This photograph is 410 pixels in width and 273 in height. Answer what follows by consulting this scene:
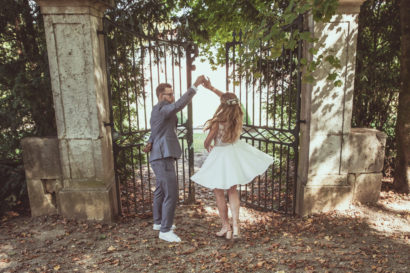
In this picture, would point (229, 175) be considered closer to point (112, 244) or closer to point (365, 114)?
point (112, 244)

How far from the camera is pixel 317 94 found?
4234mm

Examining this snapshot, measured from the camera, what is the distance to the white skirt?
3.74 m

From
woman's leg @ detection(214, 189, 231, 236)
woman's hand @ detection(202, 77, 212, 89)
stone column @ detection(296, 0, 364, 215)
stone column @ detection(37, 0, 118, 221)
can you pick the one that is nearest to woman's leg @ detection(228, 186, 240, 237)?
woman's leg @ detection(214, 189, 231, 236)

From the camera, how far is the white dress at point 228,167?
3.74 meters

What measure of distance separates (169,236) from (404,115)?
4561 mm

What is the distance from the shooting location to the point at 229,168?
3.77m

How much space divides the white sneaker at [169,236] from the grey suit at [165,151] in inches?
2.2

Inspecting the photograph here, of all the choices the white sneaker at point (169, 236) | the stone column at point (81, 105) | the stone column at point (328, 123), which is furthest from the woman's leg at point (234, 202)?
the stone column at point (81, 105)

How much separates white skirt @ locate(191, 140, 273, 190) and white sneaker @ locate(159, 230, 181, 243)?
900mm

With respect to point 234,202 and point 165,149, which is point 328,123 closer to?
point 234,202

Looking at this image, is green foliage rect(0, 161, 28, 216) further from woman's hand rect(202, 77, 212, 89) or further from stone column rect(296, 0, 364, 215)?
stone column rect(296, 0, 364, 215)

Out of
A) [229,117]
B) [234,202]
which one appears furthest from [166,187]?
[229,117]

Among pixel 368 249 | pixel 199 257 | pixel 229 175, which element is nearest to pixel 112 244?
pixel 199 257

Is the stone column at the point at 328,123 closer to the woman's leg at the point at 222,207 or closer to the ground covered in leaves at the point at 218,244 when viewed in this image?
the ground covered in leaves at the point at 218,244
